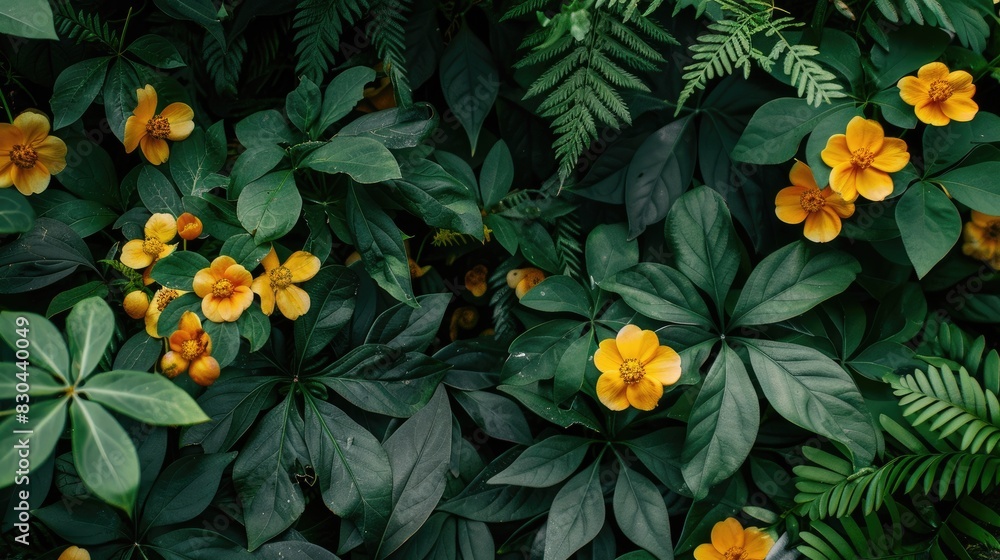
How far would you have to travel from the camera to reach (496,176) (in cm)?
149

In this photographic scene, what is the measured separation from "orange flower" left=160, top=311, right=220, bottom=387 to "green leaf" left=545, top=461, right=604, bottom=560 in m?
0.68

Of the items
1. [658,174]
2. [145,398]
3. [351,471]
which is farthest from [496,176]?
[145,398]

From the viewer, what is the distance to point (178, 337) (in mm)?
1228

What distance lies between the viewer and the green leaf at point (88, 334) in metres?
0.95

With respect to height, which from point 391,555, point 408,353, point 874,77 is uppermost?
point 874,77

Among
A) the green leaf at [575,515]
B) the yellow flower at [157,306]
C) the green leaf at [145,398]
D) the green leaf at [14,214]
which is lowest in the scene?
the green leaf at [575,515]

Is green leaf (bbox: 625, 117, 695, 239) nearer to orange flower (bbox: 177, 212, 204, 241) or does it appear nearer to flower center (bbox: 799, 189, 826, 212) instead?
flower center (bbox: 799, 189, 826, 212)


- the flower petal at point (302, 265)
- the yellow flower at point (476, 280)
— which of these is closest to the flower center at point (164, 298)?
the flower petal at point (302, 265)

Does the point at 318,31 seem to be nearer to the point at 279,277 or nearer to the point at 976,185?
the point at 279,277

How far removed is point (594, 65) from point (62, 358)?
3.34 feet

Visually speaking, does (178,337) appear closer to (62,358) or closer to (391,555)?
(62,358)

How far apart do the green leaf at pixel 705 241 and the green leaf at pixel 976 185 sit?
0.31 meters

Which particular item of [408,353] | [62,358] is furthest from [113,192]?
[408,353]

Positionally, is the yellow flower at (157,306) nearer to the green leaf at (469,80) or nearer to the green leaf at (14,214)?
the green leaf at (14,214)
